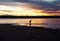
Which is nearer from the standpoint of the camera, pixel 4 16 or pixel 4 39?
pixel 4 39

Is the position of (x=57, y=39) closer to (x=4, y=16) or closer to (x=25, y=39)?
(x=25, y=39)

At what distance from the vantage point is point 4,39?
46.6 ft

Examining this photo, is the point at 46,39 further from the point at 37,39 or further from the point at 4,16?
the point at 4,16

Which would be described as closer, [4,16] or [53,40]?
[53,40]

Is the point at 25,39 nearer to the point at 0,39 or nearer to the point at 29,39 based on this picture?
the point at 29,39

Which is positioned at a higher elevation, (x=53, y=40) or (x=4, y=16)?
(x=53, y=40)

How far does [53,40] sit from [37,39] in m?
1.12

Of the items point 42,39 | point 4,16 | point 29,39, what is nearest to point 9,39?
point 29,39

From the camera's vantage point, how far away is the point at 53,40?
14.2 meters

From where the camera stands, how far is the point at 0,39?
14211 mm

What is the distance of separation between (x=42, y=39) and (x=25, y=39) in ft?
3.95

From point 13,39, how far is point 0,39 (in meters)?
0.91

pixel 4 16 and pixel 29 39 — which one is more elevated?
pixel 29 39

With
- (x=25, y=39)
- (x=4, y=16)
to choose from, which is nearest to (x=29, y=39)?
(x=25, y=39)
